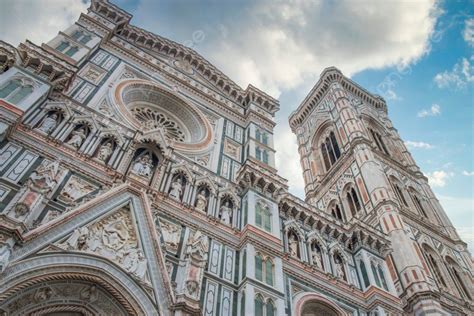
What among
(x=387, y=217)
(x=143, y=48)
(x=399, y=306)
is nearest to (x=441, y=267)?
(x=387, y=217)

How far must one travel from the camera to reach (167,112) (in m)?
15.9

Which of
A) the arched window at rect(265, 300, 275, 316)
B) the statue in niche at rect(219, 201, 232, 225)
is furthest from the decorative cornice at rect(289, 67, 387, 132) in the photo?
the arched window at rect(265, 300, 275, 316)

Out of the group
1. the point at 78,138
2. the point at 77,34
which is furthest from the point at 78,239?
the point at 77,34

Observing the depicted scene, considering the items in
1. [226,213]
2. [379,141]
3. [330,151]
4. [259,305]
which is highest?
[379,141]

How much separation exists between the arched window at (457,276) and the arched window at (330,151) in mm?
9305

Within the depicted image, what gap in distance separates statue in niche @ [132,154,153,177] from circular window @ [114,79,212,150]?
200 centimetres

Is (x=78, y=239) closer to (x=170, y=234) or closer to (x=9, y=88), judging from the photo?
(x=170, y=234)

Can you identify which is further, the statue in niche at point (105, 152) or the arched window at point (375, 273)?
the arched window at point (375, 273)

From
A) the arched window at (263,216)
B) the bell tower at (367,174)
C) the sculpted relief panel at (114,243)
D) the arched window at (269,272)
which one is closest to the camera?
the sculpted relief panel at (114,243)

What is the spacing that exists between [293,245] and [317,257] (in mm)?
835

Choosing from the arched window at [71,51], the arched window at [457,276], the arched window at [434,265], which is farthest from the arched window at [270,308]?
the arched window at [457,276]

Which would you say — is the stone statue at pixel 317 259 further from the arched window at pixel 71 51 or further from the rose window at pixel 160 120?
the arched window at pixel 71 51

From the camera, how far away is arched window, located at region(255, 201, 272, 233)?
1193 cm

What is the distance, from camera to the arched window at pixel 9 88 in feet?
32.5
